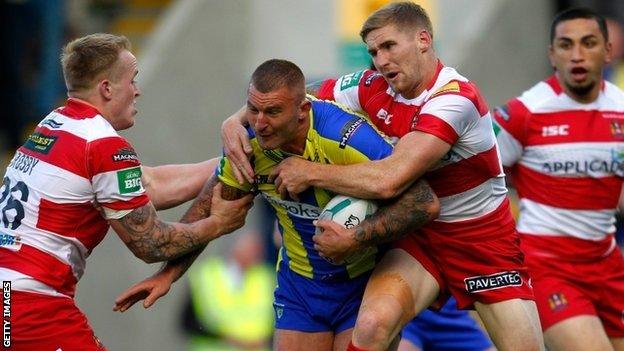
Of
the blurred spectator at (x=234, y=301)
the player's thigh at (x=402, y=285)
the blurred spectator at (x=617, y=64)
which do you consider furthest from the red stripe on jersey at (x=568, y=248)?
the blurred spectator at (x=617, y=64)

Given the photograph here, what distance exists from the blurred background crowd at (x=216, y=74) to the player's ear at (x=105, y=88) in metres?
6.79

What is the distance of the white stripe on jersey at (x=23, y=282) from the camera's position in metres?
7.44

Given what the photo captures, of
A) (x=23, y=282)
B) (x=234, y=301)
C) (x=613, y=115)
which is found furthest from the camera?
(x=234, y=301)

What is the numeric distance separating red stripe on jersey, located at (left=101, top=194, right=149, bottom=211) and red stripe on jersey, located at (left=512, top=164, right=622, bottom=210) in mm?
3166

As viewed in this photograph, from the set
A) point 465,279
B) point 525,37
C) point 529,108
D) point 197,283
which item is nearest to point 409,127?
point 465,279

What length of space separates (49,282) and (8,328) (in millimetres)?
333

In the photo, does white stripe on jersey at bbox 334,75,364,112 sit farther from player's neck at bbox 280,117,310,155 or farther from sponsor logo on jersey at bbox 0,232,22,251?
sponsor logo on jersey at bbox 0,232,22,251

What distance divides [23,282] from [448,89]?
104 inches

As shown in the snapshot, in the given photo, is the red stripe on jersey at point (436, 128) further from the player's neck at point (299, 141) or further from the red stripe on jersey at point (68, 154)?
the red stripe on jersey at point (68, 154)

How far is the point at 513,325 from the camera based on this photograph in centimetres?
812

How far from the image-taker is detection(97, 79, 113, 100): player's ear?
25.3ft

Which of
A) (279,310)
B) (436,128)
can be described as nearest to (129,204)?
(279,310)

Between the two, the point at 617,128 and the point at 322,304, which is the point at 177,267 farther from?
the point at 617,128

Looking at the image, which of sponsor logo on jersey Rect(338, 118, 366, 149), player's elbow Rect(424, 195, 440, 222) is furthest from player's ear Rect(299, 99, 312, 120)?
player's elbow Rect(424, 195, 440, 222)
